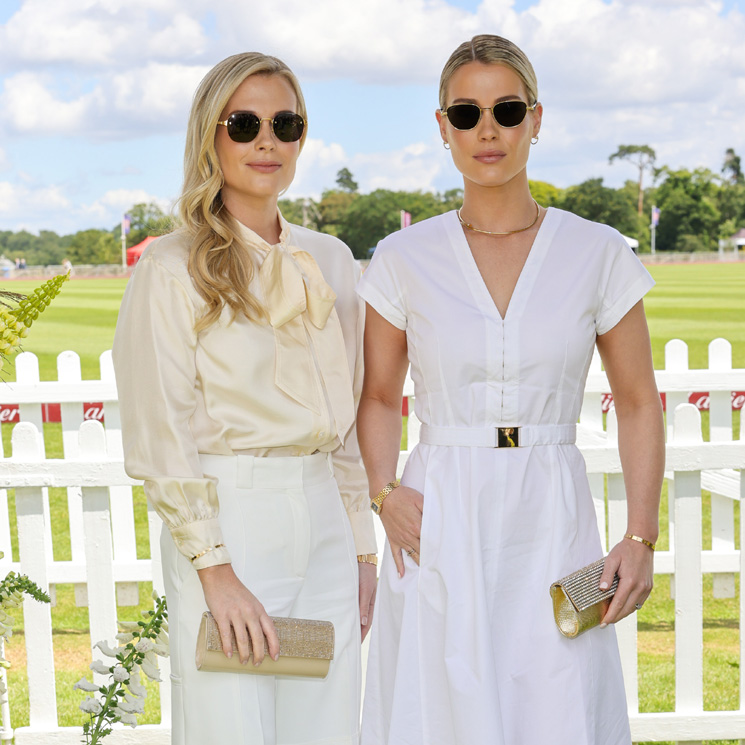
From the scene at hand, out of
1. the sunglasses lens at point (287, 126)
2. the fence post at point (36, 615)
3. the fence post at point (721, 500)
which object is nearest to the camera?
the sunglasses lens at point (287, 126)

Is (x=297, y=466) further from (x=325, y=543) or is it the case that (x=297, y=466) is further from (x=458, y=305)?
(x=458, y=305)

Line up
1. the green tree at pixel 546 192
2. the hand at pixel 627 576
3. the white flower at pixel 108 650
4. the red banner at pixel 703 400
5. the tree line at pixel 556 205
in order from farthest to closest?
the green tree at pixel 546 192 → the tree line at pixel 556 205 → the red banner at pixel 703 400 → the white flower at pixel 108 650 → the hand at pixel 627 576

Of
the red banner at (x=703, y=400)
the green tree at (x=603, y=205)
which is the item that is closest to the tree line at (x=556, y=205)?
the green tree at (x=603, y=205)

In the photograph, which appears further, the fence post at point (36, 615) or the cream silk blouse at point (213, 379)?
the fence post at point (36, 615)

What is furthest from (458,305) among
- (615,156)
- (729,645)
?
(615,156)

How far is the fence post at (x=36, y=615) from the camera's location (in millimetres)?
3932

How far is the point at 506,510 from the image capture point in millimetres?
2191

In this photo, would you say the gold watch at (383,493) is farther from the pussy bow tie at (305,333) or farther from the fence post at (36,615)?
the fence post at (36,615)

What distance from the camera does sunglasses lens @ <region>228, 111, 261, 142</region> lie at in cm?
223

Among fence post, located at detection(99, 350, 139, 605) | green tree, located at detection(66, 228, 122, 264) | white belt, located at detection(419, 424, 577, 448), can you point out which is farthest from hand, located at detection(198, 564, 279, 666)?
green tree, located at detection(66, 228, 122, 264)

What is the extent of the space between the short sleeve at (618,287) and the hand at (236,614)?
1.03 m

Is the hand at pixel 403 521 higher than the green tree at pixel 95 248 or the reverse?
the reverse

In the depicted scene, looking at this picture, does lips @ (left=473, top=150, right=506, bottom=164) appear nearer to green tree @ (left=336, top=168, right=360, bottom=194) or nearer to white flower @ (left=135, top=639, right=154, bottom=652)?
white flower @ (left=135, top=639, right=154, bottom=652)

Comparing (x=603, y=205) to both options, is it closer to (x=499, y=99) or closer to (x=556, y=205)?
(x=556, y=205)
